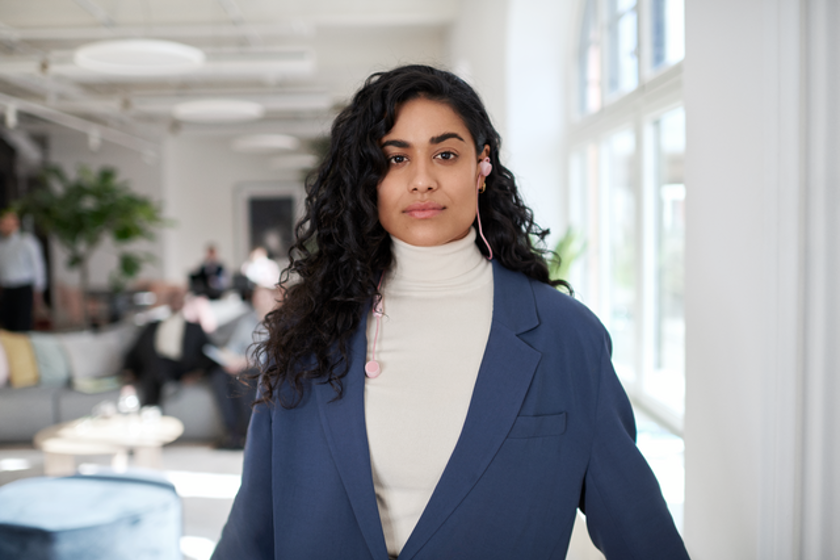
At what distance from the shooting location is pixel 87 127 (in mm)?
10312

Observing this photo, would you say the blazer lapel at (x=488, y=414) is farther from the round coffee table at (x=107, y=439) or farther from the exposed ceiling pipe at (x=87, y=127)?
the exposed ceiling pipe at (x=87, y=127)

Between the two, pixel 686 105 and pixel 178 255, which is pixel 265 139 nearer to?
pixel 178 255

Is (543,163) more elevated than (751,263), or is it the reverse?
(543,163)

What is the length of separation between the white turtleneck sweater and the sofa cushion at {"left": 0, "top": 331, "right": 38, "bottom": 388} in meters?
4.85

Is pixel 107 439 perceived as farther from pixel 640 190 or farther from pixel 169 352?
pixel 640 190

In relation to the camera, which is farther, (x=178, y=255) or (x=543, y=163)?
(x=178, y=255)

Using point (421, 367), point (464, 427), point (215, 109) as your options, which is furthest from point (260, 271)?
point (464, 427)

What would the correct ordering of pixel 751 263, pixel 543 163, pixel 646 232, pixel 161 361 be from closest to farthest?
pixel 751 263
pixel 646 232
pixel 543 163
pixel 161 361

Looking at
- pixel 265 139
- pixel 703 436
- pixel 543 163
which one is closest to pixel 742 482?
pixel 703 436

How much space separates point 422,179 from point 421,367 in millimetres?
354

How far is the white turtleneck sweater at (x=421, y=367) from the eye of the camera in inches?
45.6

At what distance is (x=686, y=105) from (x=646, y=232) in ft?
5.14

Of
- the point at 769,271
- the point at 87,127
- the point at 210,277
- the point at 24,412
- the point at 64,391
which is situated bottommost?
the point at 24,412

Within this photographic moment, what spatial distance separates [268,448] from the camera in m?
1.25
